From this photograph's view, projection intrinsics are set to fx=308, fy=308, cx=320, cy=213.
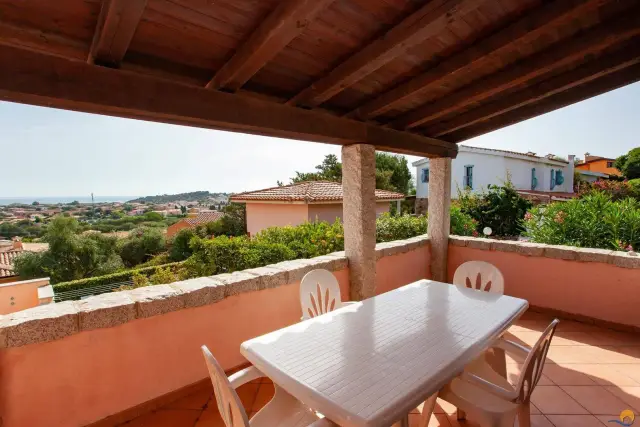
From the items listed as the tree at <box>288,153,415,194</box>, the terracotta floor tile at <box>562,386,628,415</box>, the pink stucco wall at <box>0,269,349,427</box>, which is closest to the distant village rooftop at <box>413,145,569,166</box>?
the tree at <box>288,153,415,194</box>

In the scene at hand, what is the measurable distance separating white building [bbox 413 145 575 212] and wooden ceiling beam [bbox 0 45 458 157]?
12.5 metres

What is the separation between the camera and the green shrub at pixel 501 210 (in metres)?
5.49

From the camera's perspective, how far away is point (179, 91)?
186 centimetres

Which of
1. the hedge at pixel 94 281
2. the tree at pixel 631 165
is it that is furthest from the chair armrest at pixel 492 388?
the tree at pixel 631 165

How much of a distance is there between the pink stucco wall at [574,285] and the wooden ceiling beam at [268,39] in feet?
12.7

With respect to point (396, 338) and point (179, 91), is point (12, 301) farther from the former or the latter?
point (396, 338)

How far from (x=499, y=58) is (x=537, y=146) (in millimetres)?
22243

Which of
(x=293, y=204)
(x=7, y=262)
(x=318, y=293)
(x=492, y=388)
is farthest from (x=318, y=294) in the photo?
(x=7, y=262)

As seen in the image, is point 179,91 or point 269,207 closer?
point 179,91

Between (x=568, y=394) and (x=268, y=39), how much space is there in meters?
3.13

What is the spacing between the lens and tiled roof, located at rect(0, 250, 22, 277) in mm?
13172

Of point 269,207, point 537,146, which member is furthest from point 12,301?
point 537,146

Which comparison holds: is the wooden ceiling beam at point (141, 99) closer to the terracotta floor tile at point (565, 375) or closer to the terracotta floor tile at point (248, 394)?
the terracotta floor tile at point (248, 394)

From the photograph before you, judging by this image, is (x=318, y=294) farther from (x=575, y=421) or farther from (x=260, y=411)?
(x=575, y=421)
